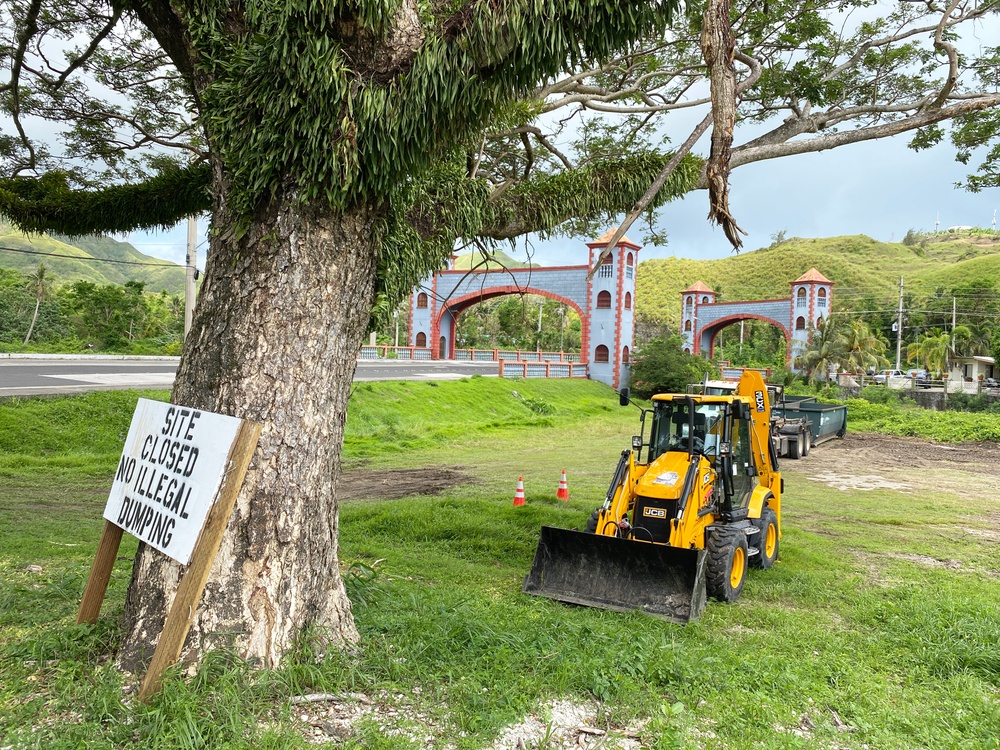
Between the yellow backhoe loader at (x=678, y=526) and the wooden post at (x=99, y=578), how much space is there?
137 inches

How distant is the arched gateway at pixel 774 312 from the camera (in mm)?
50125

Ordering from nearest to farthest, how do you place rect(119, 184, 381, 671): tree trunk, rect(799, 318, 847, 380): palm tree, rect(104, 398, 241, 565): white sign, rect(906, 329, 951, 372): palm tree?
rect(104, 398, 241, 565): white sign < rect(119, 184, 381, 671): tree trunk < rect(799, 318, 847, 380): palm tree < rect(906, 329, 951, 372): palm tree

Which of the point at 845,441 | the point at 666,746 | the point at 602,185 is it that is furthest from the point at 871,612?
the point at 845,441

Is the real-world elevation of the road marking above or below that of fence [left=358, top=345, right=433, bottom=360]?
below

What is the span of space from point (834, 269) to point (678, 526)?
329 feet

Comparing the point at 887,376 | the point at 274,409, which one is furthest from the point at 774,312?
the point at 274,409

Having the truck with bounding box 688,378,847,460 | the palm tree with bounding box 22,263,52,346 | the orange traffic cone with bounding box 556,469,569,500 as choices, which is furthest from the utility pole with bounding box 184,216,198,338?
the palm tree with bounding box 22,263,52,346

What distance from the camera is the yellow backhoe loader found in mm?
6230

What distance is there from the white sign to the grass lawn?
0.64 m

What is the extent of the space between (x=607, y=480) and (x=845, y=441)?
14981 millimetres

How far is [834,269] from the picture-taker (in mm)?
96750

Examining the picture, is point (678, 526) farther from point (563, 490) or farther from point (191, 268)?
point (191, 268)

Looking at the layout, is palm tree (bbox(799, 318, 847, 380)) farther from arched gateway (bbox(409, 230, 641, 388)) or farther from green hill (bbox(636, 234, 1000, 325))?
green hill (bbox(636, 234, 1000, 325))

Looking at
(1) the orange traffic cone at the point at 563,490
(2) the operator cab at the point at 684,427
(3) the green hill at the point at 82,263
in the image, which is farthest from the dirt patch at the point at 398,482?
(3) the green hill at the point at 82,263
